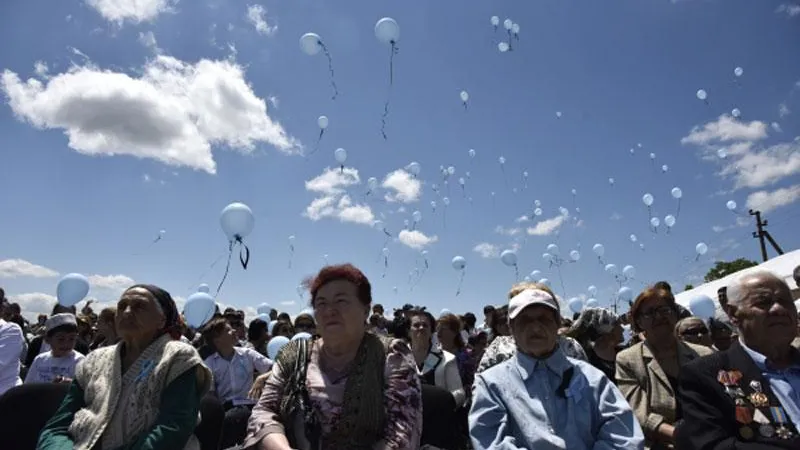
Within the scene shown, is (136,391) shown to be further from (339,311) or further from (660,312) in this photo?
(660,312)

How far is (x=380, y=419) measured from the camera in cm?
231

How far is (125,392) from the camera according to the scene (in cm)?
253

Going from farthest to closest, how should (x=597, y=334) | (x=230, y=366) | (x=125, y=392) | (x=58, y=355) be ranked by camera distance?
1. (x=230, y=366)
2. (x=58, y=355)
3. (x=597, y=334)
4. (x=125, y=392)

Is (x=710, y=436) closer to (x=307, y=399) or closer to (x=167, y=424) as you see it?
(x=307, y=399)

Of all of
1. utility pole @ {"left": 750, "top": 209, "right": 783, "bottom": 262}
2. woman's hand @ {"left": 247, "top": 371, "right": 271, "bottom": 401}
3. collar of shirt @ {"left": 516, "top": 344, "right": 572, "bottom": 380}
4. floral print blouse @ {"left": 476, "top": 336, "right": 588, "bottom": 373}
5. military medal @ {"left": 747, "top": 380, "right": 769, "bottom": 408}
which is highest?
utility pole @ {"left": 750, "top": 209, "right": 783, "bottom": 262}

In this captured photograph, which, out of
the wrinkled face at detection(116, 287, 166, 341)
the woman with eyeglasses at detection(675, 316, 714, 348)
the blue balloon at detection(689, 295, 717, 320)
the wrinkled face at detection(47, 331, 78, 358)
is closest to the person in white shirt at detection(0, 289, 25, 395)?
the wrinkled face at detection(47, 331, 78, 358)

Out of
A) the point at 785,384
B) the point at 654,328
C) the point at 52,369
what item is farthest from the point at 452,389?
the point at 52,369

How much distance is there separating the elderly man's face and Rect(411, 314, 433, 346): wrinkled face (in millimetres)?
3353

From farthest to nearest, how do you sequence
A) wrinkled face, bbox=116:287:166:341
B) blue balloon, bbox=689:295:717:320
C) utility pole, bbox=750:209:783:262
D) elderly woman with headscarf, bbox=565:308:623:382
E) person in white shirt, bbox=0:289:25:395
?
utility pole, bbox=750:209:783:262 → blue balloon, bbox=689:295:717:320 → person in white shirt, bbox=0:289:25:395 → elderly woman with headscarf, bbox=565:308:623:382 → wrinkled face, bbox=116:287:166:341

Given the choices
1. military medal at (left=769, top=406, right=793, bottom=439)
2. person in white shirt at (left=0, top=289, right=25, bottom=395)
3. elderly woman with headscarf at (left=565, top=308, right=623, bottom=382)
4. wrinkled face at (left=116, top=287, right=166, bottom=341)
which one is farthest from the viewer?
person in white shirt at (left=0, top=289, right=25, bottom=395)

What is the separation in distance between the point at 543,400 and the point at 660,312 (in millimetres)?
1643

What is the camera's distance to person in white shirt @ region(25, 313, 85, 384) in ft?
15.7

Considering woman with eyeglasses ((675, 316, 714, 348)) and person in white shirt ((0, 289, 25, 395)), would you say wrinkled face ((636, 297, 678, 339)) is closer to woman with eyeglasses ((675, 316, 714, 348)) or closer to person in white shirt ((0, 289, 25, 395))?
woman with eyeglasses ((675, 316, 714, 348))

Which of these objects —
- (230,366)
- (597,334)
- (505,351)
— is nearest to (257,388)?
(505,351)
